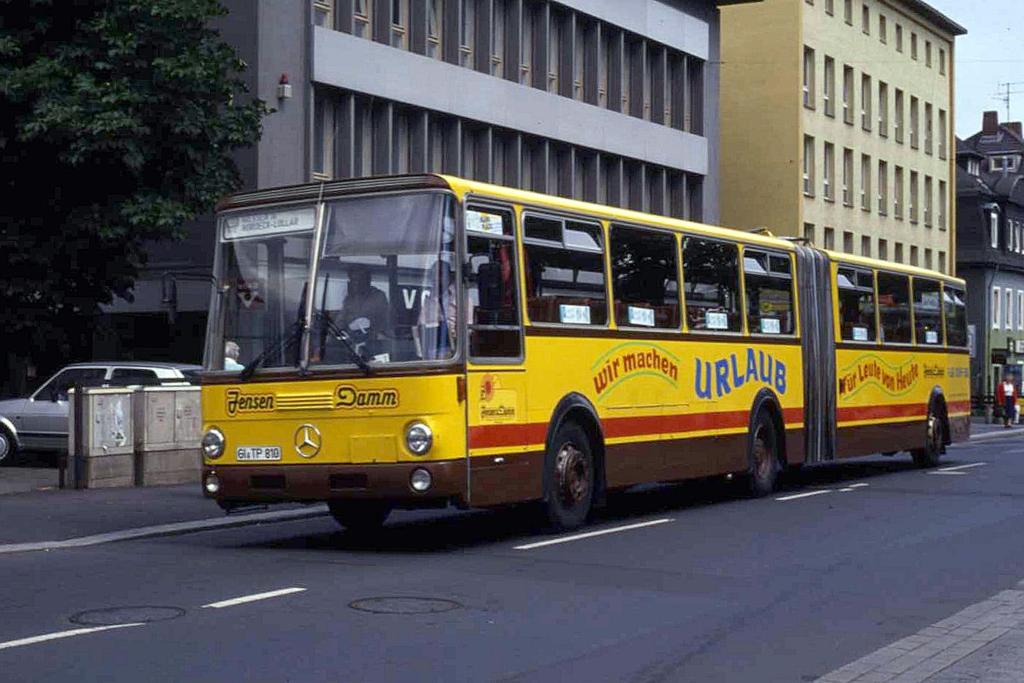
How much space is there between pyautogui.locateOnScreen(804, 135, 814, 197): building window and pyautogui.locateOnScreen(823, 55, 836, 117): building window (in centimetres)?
237

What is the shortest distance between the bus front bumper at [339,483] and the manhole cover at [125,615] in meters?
3.50

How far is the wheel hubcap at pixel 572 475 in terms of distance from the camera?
16.0 meters

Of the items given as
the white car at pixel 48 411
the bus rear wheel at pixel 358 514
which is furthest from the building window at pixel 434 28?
the bus rear wheel at pixel 358 514

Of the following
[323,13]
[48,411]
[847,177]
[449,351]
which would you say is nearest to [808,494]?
[449,351]

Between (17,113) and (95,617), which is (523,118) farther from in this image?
(95,617)

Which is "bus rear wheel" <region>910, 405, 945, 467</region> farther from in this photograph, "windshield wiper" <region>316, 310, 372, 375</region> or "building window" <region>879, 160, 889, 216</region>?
"building window" <region>879, 160, 889, 216</region>

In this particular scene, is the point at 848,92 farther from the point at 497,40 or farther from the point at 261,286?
the point at 261,286

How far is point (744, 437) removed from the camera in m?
20.5

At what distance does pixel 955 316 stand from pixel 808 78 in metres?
36.0

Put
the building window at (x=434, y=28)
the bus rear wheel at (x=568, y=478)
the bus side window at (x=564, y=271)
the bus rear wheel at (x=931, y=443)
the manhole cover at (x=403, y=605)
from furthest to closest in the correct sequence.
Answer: the building window at (x=434, y=28), the bus rear wheel at (x=931, y=443), the bus rear wheel at (x=568, y=478), the bus side window at (x=564, y=271), the manhole cover at (x=403, y=605)

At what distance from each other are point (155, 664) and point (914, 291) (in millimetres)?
20179

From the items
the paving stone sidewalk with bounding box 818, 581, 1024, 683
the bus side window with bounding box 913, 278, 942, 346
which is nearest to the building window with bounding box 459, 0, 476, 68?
the bus side window with bounding box 913, 278, 942, 346

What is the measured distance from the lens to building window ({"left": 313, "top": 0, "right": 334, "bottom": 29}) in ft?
118

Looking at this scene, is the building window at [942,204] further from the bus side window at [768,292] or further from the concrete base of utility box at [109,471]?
the concrete base of utility box at [109,471]
